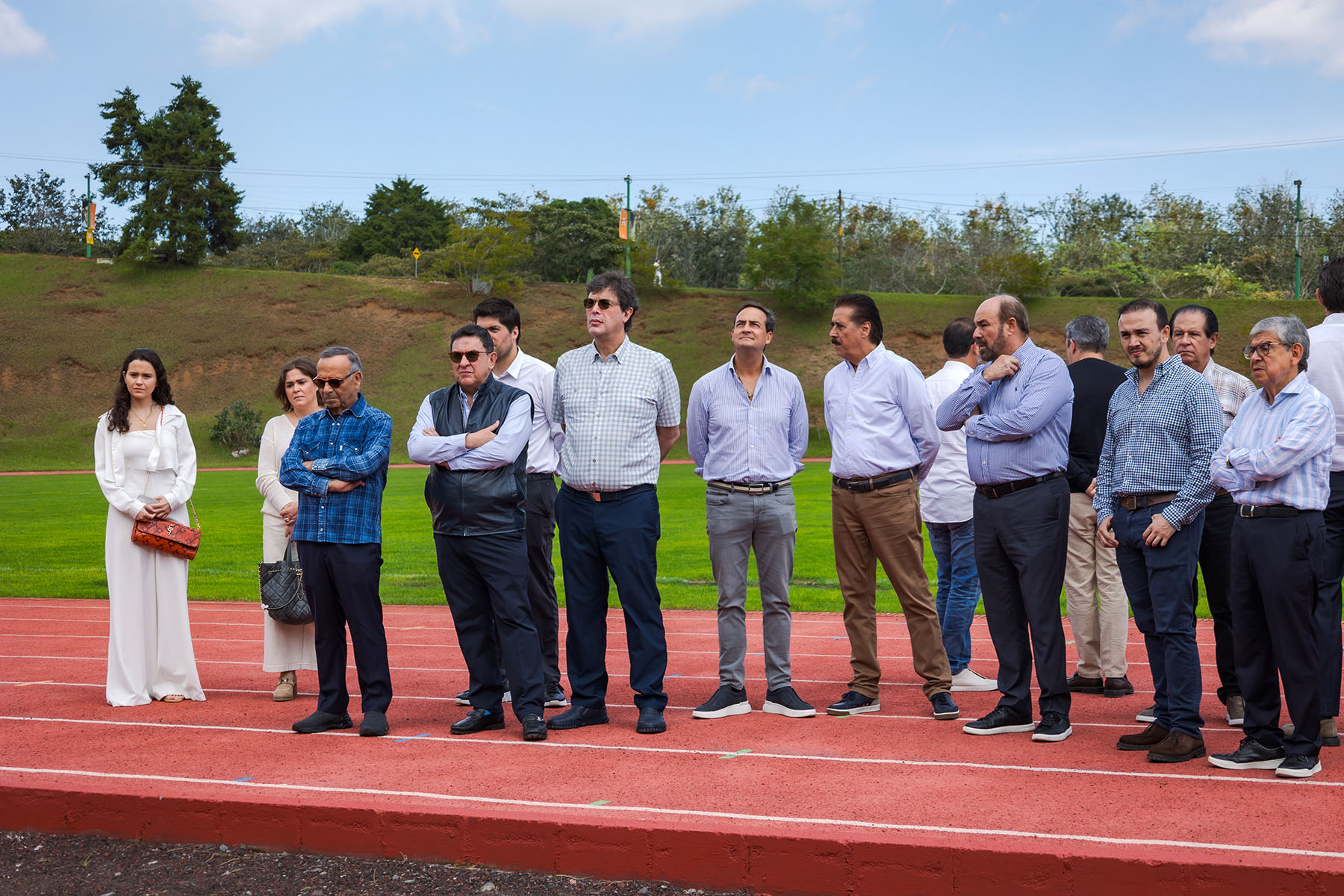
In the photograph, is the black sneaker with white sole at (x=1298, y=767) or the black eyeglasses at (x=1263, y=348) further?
the black eyeglasses at (x=1263, y=348)

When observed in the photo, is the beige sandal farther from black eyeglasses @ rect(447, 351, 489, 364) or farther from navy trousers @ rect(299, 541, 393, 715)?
black eyeglasses @ rect(447, 351, 489, 364)

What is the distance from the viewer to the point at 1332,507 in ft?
17.0

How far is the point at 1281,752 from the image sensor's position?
4.84 metres

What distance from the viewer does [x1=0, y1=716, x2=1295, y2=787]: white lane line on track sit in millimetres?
4641

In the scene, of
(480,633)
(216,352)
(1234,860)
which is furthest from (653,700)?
(216,352)

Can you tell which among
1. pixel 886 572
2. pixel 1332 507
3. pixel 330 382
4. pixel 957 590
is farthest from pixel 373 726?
pixel 1332 507

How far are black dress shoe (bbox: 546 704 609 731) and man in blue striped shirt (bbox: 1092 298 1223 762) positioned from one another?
2.65 m

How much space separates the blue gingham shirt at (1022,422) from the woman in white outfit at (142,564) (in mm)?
4897

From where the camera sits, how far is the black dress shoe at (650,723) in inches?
222

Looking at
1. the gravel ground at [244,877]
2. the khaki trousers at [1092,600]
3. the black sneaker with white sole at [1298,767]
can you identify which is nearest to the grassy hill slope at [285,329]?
the khaki trousers at [1092,600]

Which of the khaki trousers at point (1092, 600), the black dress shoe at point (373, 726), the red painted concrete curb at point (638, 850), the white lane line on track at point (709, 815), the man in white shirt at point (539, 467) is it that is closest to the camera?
the red painted concrete curb at point (638, 850)

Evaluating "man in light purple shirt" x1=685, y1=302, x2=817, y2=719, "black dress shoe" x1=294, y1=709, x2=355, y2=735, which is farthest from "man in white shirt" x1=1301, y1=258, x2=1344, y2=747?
"black dress shoe" x1=294, y1=709, x2=355, y2=735

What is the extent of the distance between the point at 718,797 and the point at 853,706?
5.89ft

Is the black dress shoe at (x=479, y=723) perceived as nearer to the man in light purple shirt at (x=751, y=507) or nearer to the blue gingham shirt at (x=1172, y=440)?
the man in light purple shirt at (x=751, y=507)
